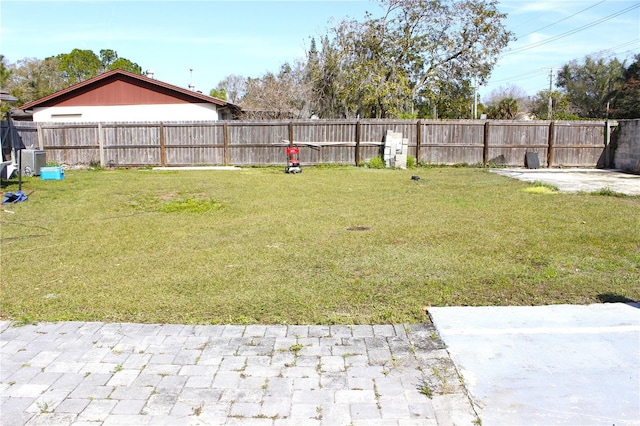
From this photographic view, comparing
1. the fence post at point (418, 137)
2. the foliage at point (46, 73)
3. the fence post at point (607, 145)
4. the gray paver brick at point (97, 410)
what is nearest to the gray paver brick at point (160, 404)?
the gray paver brick at point (97, 410)

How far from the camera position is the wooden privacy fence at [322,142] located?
19.6 metres

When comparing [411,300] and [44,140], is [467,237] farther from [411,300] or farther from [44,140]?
[44,140]

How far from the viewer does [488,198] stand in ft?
36.9

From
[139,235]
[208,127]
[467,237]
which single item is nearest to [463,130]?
[208,127]

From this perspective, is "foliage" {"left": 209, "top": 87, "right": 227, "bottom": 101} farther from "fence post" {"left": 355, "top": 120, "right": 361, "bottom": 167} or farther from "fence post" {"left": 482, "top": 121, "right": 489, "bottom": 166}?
"fence post" {"left": 482, "top": 121, "right": 489, "bottom": 166}

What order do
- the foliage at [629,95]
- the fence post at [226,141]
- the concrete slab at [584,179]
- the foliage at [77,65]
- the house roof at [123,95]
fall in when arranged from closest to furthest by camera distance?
the concrete slab at [584,179], the fence post at [226,141], the house roof at [123,95], the foliage at [629,95], the foliage at [77,65]

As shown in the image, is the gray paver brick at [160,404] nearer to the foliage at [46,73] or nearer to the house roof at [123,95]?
the house roof at [123,95]

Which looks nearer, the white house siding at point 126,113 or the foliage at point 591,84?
the white house siding at point 126,113

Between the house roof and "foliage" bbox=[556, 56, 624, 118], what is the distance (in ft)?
126

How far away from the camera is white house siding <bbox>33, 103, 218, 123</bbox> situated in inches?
920

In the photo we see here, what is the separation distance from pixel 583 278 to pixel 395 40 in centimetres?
2202

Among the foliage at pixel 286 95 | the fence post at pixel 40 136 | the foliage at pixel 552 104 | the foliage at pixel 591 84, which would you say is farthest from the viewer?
the foliage at pixel 591 84

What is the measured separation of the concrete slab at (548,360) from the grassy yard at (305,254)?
1.26 feet

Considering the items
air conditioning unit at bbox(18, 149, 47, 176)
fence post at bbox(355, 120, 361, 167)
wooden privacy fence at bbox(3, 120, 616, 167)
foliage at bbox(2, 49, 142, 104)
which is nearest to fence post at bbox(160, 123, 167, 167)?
wooden privacy fence at bbox(3, 120, 616, 167)
